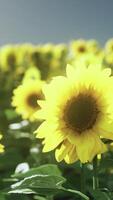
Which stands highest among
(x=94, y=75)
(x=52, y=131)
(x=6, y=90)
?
(x=6, y=90)

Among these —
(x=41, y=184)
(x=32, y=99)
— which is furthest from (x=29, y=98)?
(x=41, y=184)

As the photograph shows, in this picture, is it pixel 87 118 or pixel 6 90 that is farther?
pixel 6 90

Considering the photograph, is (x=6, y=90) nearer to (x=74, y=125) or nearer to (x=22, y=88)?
(x=22, y=88)

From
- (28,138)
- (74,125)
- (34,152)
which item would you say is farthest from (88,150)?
(28,138)

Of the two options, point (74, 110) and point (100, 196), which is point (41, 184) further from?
point (74, 110)

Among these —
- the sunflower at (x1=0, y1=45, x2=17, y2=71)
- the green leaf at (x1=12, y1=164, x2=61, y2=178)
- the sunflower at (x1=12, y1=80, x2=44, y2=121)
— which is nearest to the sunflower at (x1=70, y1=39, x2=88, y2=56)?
the sunflower at (x1=0, y1=45, x2=17, y2=71)

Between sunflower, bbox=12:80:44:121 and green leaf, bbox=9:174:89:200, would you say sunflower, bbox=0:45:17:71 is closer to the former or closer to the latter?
sunflower, bbox=12:80:44:121

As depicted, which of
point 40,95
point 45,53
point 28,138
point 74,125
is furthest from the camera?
point 45,53

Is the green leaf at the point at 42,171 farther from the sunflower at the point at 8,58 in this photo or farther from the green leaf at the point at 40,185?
the sunflower at the point at 8,58
